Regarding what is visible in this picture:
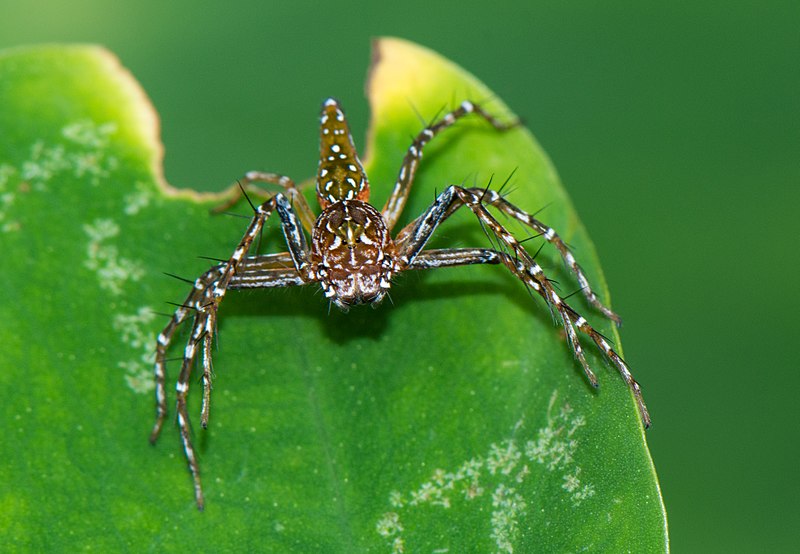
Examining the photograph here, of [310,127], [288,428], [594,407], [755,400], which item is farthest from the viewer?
[310,127]

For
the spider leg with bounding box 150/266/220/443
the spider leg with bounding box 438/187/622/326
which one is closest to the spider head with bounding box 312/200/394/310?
the spider leg with bounding box 438/187/622/326

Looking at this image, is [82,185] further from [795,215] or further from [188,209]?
[795,215]

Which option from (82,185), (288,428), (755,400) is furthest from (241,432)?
(755,400)

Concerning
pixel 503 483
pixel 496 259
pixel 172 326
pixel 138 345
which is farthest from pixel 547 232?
pixel 138 345

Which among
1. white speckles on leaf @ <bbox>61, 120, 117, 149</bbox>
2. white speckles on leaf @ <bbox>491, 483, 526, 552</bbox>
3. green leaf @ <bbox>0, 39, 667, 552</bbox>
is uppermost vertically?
white speckles on leaf @ <bbox>61, 120, 117, 149</bbox>

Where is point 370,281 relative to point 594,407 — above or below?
above

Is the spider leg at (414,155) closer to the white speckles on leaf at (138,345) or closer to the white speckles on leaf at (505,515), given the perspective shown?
the white speckles on leaf at (138,345)

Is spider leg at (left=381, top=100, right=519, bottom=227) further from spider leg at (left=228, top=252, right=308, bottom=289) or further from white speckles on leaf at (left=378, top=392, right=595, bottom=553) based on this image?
white speckles on leaf at (left=378, top=392, right=595, bottom=553)
